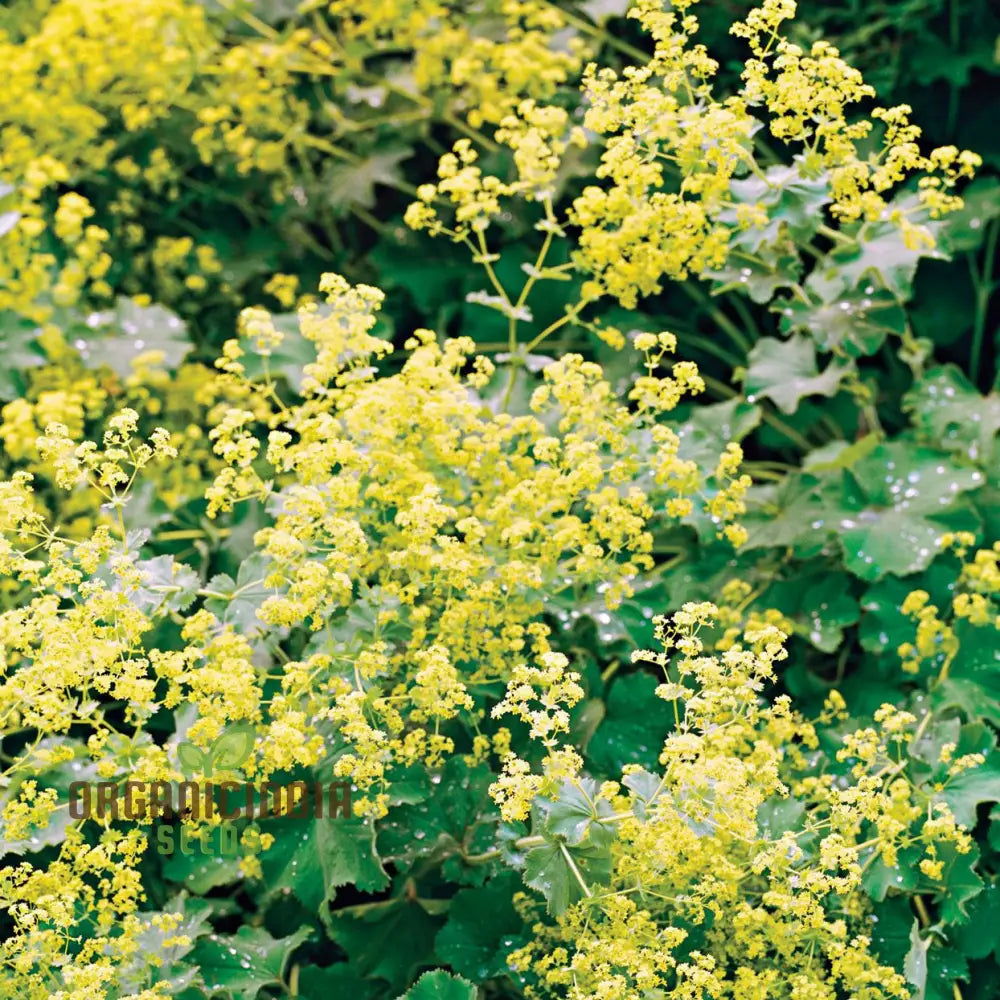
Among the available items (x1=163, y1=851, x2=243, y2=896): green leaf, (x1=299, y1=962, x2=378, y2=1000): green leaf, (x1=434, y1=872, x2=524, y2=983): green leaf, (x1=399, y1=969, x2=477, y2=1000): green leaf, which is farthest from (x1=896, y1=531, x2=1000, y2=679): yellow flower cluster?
(x1=163, y1=851, x2=243, y2=896): green leaf

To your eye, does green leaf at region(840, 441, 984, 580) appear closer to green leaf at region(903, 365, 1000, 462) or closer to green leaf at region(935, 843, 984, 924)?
green leaf at region(903, 365, 1000, 462)

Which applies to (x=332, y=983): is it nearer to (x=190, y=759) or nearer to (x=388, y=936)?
(x=388, y=936)

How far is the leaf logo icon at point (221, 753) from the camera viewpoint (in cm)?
199

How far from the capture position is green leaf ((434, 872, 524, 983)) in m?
2.29

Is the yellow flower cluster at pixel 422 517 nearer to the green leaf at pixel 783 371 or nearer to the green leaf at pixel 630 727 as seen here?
the green leaf at pixel 630 727

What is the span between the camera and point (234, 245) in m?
3.90

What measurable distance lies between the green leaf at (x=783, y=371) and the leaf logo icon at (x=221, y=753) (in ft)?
4.90

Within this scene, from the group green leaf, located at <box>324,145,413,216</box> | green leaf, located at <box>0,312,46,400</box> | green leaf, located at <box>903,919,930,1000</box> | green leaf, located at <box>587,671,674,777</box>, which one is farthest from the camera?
green leaf, located at <box>324,145,413,216</box>

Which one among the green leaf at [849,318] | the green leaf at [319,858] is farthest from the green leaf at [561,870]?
the green leaf at [849,318]

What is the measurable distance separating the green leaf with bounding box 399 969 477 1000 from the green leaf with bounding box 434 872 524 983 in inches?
6.1

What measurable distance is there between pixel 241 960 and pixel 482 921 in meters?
0.44

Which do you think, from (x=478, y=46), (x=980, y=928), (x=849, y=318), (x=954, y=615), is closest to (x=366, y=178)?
(x=478, y=46)

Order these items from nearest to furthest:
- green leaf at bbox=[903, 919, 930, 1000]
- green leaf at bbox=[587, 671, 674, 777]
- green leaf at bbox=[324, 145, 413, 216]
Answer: green leaf at bbox=[903, 919, 930, 1000] → green leaf at bbox=[587, 671, 674, 777] → green leaf at bbox=[324, 145, 413, 216]

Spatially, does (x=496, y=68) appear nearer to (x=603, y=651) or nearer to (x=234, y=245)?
(x=234, y=245)
